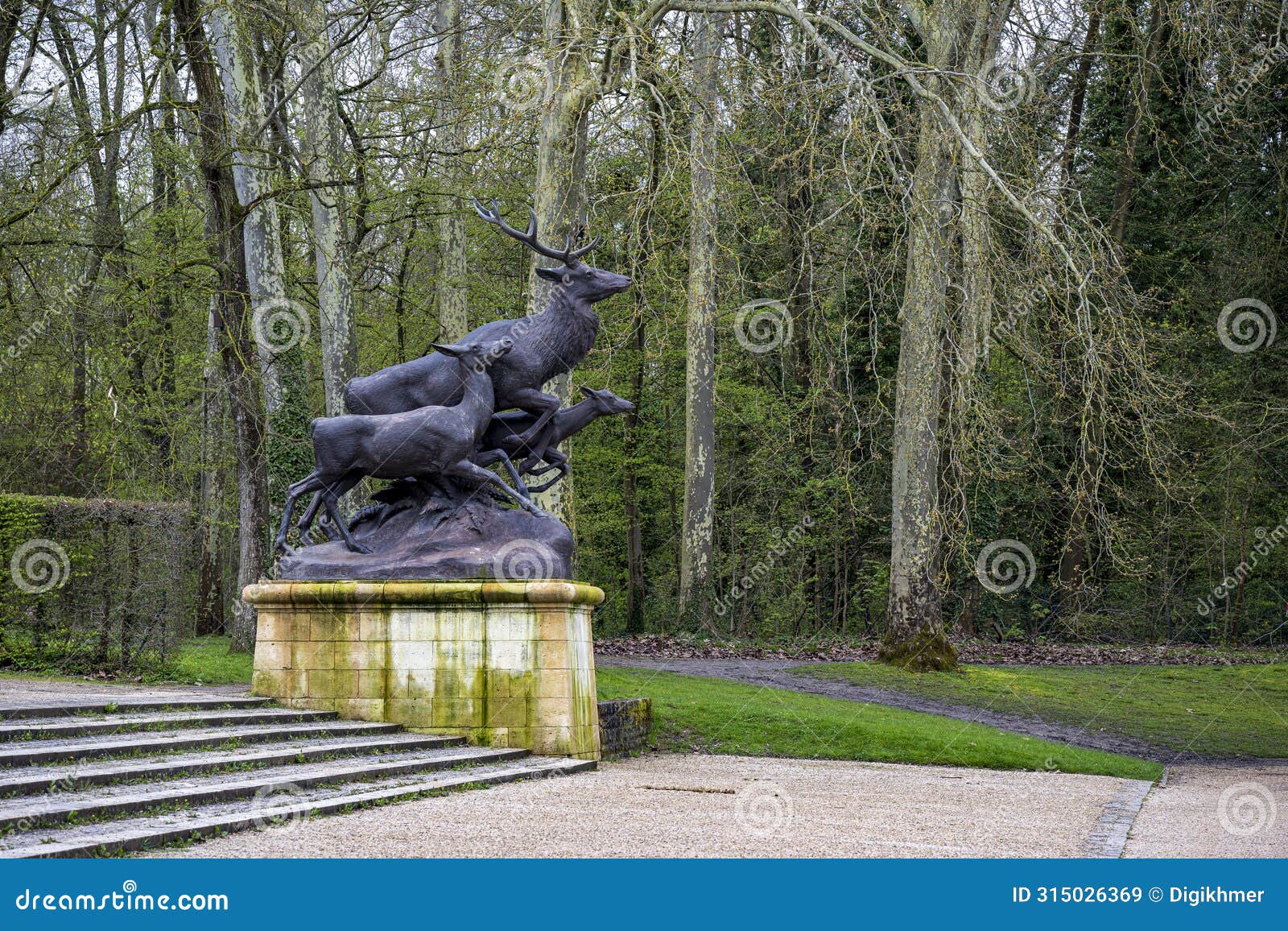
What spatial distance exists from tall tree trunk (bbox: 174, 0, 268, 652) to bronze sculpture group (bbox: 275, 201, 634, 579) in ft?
14.1

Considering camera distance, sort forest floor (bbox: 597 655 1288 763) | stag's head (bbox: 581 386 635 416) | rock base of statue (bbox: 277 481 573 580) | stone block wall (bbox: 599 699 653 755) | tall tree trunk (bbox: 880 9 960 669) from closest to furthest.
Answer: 1. rock base of statue (bbox: 277 481 573 580)
2. stone block wall (bbox: 599 699 653 755)
3. stag's head (bbox: 581 386 635 416)
4. forest floor (bbox: 597 655 1288 763)
5. tall tree trunk (bbox: 880 9 960 669)

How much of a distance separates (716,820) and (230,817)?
2897 mm

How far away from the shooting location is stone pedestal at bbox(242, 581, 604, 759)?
1124 centimetres

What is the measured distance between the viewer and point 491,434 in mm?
12492

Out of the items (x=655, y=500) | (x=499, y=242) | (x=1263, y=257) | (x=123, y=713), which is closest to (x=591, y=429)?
(x=655, y=500)

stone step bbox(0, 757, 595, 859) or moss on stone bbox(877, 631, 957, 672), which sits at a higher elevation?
stone step bbox(0, 757, 595, 859)

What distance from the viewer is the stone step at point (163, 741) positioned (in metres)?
8.00

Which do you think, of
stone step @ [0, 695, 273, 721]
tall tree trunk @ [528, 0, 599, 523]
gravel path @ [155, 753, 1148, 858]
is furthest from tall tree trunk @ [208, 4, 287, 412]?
gravel path @ [155, 753, 1148, 858]

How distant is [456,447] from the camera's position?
1160cm

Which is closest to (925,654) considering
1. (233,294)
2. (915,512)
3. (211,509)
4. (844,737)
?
(915,512)

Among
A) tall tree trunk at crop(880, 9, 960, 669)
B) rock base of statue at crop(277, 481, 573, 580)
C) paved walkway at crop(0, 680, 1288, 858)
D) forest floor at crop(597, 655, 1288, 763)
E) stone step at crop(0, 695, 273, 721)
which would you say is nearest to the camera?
paved walkway at crop(0, 680, 1288, 858)

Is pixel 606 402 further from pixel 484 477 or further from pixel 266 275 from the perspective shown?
pixel 266 275

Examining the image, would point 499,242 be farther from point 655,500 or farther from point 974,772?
point 974,772

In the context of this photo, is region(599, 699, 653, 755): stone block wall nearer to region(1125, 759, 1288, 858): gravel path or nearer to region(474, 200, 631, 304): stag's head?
region(474, 200, 631, 304): stag's head
